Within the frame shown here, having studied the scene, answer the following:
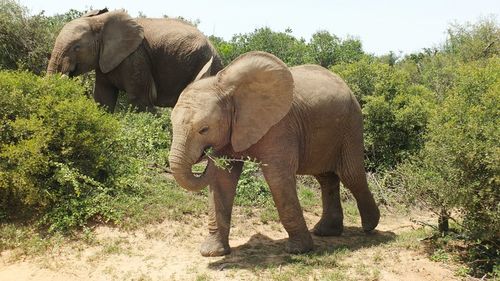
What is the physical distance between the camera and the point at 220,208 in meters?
7.06

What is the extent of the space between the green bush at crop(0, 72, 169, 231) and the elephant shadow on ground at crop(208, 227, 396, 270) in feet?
5.89

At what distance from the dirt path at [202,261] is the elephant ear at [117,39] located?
165 inches

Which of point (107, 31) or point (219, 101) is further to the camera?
point (107, 31)

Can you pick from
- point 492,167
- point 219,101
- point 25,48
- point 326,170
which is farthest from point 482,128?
point 25,48

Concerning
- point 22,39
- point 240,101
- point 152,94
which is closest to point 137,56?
point 152,94

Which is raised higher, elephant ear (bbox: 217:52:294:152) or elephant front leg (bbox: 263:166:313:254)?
elephant ear (bbox: 217:52:294:152)

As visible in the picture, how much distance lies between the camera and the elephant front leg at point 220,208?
7.04 m

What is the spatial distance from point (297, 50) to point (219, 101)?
56.4ft

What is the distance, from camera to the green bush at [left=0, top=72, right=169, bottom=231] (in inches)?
300

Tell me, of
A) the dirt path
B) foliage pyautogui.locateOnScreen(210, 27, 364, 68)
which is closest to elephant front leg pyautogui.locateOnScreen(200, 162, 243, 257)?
the dirt path

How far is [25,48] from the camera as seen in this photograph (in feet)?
42.9

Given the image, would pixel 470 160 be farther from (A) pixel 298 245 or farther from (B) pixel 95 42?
(B) pixel 95 42

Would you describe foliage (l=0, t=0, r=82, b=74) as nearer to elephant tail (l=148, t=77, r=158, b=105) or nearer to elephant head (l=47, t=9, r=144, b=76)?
elephant head (l=47, t=9, r=144, b=76)

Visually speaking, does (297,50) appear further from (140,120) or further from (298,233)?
(298,233)
